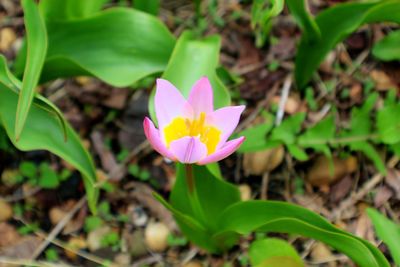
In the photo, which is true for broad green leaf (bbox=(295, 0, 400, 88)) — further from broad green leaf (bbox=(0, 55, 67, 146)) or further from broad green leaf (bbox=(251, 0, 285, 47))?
broad green leaf (bbox=(0, 55, 67, 146))

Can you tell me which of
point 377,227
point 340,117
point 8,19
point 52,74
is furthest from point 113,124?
point 377,227

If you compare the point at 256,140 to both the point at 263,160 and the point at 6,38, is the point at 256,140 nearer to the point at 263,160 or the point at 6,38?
the point at 263,160

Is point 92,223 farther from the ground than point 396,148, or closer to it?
closer to it

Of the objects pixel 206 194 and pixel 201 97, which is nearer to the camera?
pixel 201 97

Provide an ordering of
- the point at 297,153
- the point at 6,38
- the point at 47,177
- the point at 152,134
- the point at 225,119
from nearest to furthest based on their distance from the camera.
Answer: the point at 152,134 → the point at 225,119 → the point at 297,153 → the point at 47,177 → the point at 6,38

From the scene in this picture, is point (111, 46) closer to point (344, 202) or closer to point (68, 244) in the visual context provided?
point (68, 244)

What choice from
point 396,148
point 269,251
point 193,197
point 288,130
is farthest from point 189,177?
point 396,148

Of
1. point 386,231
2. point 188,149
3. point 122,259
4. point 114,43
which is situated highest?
point 188,149
